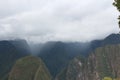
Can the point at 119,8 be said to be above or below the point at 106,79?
above

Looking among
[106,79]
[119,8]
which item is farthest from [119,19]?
[106,79]

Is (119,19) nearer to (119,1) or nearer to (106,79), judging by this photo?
(119,1)

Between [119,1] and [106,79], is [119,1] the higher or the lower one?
the higher one

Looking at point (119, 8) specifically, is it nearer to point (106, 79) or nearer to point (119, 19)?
point (119, 19)

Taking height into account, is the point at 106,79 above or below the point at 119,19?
below

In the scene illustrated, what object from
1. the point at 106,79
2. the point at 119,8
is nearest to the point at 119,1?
the point at 119,8
